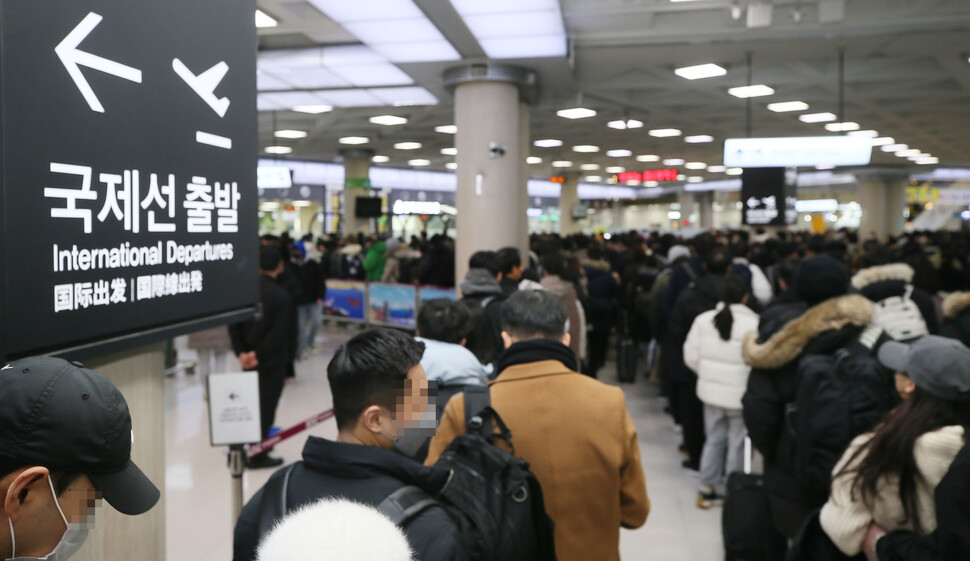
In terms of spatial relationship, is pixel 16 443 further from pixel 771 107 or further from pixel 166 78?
pixel 771 107

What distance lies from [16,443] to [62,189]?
84cm

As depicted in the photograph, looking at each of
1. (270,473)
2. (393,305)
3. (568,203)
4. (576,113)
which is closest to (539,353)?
(270,473)

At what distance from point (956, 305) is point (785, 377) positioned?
164cm

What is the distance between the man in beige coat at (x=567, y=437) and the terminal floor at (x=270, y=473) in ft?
6.48

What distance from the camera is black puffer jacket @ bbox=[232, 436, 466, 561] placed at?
1654mm

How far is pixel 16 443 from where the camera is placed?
122cm

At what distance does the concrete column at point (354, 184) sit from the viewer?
915 inches

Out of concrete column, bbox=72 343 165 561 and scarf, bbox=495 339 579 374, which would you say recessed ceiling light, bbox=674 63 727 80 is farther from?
concrete column, bbox=72 343 165 561

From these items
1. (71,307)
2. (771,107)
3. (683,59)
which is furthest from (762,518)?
(771,107)

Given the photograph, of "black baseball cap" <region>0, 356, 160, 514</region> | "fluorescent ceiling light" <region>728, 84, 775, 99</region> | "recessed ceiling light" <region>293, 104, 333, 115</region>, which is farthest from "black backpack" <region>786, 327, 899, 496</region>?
"recessed ceiling light" <region>293, 104, 333, 115</region>

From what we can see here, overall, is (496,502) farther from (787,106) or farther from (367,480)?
(787,106)

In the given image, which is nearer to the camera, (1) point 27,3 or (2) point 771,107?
(1) point 27,3

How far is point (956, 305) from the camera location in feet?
16.3

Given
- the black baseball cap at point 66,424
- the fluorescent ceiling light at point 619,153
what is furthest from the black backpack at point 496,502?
the fluorescent ceiling light at point 619,153
